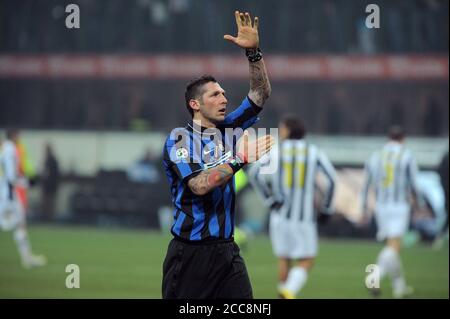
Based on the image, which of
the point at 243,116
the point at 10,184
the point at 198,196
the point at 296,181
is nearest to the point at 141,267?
the point at 10,184

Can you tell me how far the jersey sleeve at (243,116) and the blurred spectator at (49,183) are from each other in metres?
21.5

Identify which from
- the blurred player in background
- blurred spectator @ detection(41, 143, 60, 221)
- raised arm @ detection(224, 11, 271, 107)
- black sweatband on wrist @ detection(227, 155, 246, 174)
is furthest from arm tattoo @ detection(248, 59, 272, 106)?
blurred spectator @ detection(41, 143, 60, 221)

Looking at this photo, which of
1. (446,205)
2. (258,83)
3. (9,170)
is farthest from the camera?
(9,170)

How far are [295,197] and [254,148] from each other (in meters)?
A: 6.05

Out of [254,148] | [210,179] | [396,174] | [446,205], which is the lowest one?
[446,205]

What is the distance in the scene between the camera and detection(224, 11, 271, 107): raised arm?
8031 mm

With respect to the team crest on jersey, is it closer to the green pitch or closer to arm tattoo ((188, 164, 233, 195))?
arm tattoo ((188, 164, 233, 195))

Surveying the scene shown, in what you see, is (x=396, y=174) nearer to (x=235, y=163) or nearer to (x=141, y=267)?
(x=141, y=267)

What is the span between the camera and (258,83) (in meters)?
8.27

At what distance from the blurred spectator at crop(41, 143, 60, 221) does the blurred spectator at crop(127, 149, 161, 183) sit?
227 centimetres

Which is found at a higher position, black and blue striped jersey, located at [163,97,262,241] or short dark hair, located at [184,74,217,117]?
short dark hair, located at [184,74,217,117]

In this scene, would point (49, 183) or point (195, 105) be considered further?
point (49, 183)

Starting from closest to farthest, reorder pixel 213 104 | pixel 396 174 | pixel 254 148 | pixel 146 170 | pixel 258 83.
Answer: pixel 254 148
pixel 213 104
pixel 258 83
pixel 396 174
pixel 146 170

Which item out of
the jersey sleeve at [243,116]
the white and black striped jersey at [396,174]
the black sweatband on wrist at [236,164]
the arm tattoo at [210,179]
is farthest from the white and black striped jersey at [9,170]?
the black sweatband on wrist at [236,164]
